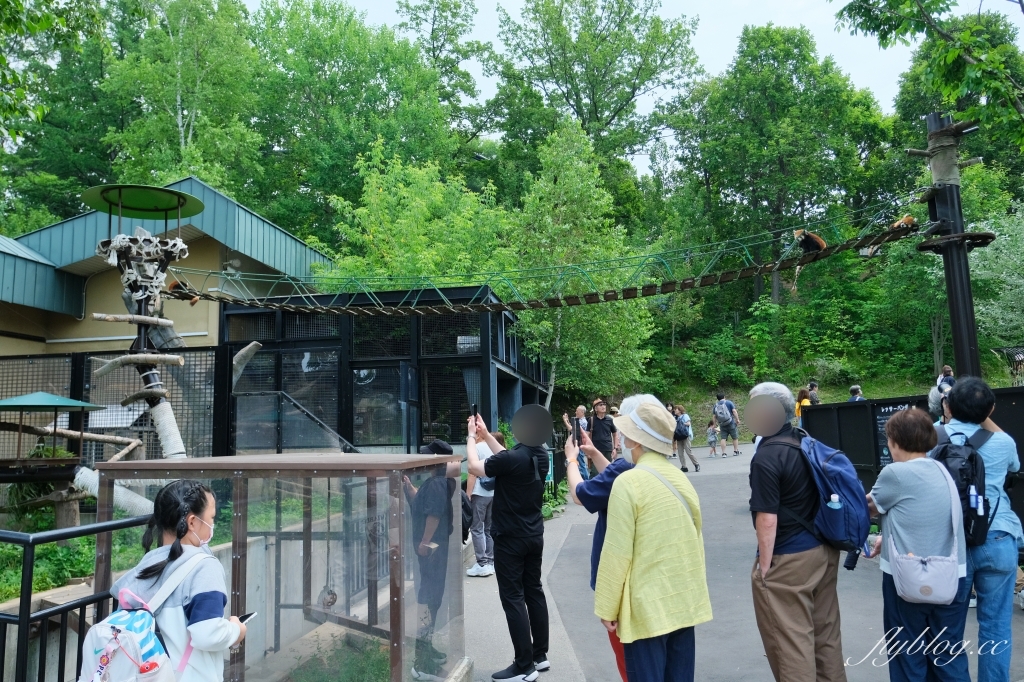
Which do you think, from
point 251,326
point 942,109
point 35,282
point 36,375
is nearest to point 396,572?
point 36,375

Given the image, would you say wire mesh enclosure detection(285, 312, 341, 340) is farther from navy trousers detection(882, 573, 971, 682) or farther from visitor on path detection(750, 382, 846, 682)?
navy trousers detection(882, 573, 971, 682)

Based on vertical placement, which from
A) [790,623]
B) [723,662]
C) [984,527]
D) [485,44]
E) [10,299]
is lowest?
[723,662]

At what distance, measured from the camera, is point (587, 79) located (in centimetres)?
4350

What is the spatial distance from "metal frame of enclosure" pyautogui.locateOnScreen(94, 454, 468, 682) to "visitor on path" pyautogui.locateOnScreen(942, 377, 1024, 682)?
3.29 metres

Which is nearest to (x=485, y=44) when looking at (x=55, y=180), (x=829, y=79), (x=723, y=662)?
(x=829, y=79)

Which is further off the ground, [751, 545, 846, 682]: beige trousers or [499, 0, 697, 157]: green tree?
[499, 0, 697, 157]: green tree

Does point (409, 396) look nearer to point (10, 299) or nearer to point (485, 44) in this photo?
point (10, 299)

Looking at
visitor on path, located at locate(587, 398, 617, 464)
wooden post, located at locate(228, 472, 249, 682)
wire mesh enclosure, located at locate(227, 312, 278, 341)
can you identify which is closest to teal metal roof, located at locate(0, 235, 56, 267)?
wire mesh enclosure, located at locate(227, 312, 278, 341)

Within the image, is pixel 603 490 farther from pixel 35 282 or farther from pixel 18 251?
pixel 18 251

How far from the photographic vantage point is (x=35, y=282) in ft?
53.3

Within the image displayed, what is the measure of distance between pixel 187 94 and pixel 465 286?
2350 cm

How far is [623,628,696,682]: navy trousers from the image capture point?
3.39 meters

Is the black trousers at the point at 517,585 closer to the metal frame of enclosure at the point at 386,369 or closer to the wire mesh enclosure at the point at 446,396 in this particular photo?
the metal frame of enclosure at the point at 386,369

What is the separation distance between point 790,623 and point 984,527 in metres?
1.29
